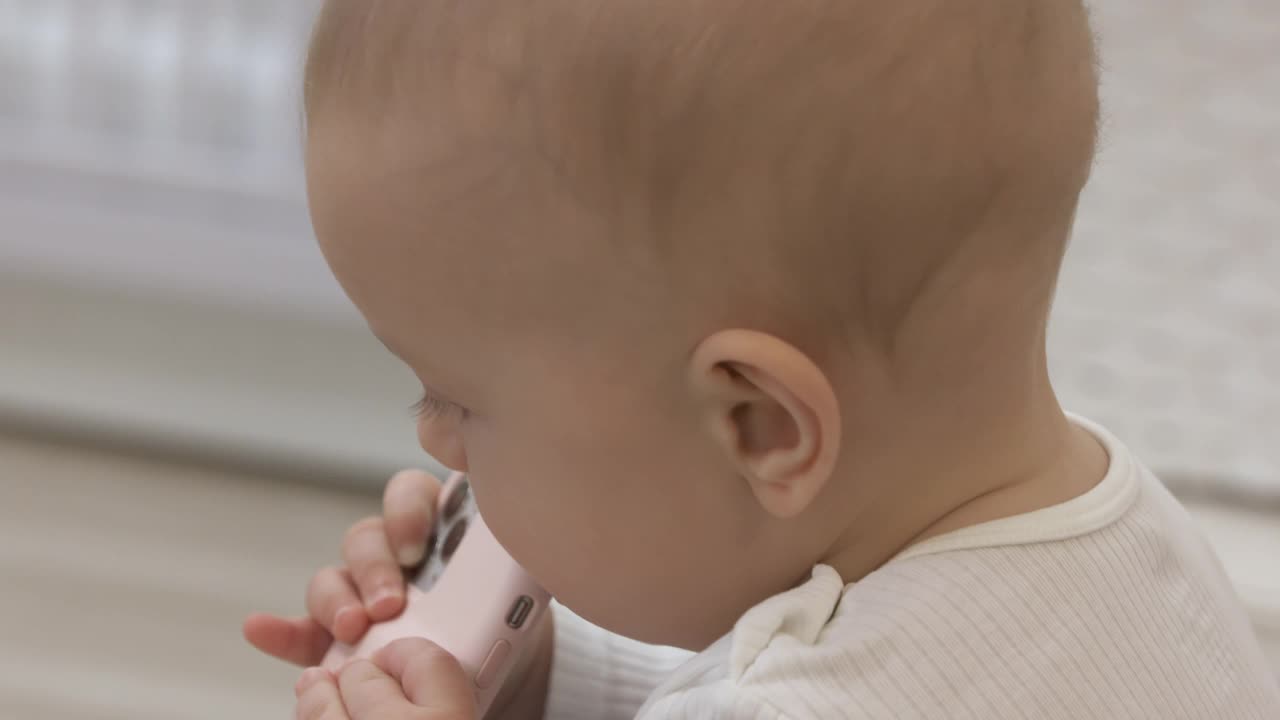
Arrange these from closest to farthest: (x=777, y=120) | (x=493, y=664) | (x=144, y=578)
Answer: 1. (x=777, y=120)
2. (x=493, y=664)
3. (x=144, y=578)

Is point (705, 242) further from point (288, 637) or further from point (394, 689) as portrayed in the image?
point (288, 637)

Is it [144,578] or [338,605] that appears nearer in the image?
[338,605]

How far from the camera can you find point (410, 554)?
0.71 metres

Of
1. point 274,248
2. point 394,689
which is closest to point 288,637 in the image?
point 394,689

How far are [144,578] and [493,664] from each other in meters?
0.39

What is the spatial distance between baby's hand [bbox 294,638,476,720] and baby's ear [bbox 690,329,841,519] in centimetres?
18

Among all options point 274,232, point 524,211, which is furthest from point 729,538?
point 274,232

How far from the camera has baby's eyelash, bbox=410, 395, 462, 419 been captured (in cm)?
52

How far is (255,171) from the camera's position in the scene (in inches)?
35.4

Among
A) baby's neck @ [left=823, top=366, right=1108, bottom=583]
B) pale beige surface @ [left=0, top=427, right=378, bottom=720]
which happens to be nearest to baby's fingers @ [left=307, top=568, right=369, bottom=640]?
pale beige surface @ [left=0, top=427, right=378, bottom=720]

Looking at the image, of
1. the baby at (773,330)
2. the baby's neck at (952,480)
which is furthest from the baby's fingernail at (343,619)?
the baby's neck at (952,480)

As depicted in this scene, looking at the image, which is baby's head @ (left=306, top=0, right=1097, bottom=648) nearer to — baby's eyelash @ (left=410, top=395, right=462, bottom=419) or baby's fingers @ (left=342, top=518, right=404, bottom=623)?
baby's eyelash @ (left=410, top=395, right=462, bottom=419)

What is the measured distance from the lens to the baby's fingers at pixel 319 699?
58cm

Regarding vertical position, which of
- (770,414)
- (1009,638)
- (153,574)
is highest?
(153,574)
